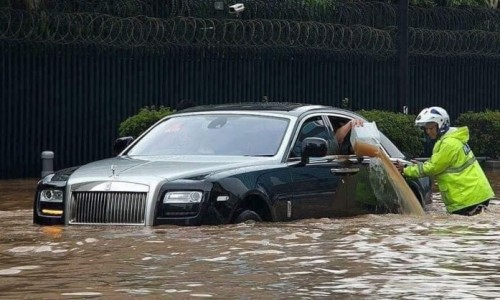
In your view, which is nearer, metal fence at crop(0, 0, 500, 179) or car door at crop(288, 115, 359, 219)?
car door at crop(288, 115, 359, 219)

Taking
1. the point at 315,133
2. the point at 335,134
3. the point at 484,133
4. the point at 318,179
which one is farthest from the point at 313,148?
the point at 484,133

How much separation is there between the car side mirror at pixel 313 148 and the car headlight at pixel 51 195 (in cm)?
241

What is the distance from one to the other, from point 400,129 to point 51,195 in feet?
49.0

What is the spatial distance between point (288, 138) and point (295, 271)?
144 inches

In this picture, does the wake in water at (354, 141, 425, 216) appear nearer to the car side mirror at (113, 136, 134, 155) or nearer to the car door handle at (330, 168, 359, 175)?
the car door handle at (330, 168, 359, 175)

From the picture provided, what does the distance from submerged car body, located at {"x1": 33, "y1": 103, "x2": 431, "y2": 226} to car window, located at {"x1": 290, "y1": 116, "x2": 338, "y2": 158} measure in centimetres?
1

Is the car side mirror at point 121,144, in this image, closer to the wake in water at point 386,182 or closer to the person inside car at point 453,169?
the wake in water at point 386,182

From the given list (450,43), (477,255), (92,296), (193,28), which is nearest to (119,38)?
(193,28)

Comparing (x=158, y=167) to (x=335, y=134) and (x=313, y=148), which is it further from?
(x=335, y=134)

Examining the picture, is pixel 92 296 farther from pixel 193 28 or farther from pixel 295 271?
pixel 193 28

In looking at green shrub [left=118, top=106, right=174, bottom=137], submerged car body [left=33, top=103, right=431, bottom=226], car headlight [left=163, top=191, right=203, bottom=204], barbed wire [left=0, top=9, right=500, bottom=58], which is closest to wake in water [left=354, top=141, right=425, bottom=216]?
submerged car body [left=33, top=103, right=431, bottom=226]

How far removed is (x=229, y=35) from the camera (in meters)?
29.7

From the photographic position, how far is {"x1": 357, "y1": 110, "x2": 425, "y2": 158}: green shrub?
28125 mm

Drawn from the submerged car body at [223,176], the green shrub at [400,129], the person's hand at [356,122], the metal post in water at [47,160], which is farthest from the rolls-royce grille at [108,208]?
the green shrub at [400,129]
